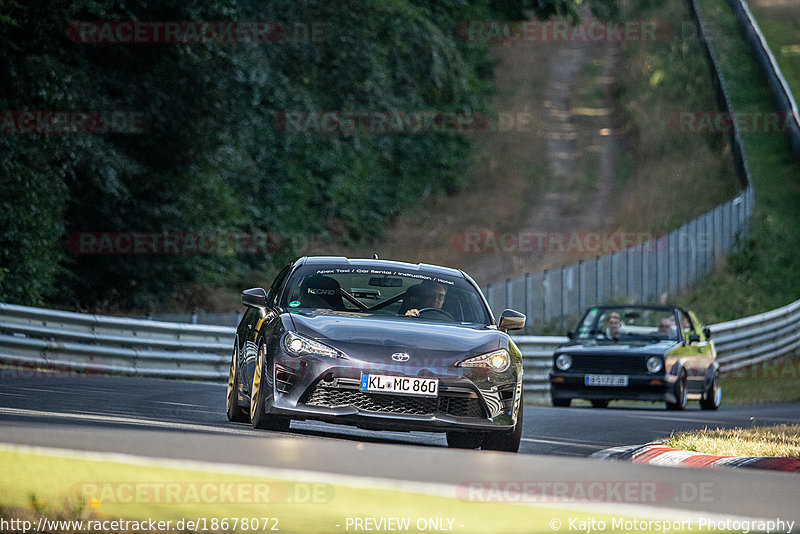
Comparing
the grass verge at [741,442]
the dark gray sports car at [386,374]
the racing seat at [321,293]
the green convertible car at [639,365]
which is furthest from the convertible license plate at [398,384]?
the green convertible car at [639,365]

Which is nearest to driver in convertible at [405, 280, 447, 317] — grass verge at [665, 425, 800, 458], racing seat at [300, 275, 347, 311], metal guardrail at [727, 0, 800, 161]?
racing seat at [300, 275, 347, 311]

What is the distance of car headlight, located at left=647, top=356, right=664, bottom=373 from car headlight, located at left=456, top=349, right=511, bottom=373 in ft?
32.9

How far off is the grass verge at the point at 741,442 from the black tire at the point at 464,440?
5.11ft

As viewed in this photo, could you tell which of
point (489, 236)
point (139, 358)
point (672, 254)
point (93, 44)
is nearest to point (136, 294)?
point (93, 44)

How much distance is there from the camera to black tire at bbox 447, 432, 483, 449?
37.9ft

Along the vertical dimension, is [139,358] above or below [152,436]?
below

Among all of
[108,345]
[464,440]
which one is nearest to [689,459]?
[464,440]

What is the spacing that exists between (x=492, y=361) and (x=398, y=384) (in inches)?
31.1

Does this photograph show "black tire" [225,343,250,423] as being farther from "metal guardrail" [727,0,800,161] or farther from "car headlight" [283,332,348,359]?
"metal guardrail" [727,0,800,161]

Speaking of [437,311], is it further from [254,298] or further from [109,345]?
[109,345]

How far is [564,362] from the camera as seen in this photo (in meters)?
21.2

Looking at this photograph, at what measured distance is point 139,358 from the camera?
67.5ft

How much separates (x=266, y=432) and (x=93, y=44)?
55.9 ft

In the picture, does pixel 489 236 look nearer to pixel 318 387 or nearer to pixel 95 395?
pixel 95 395
